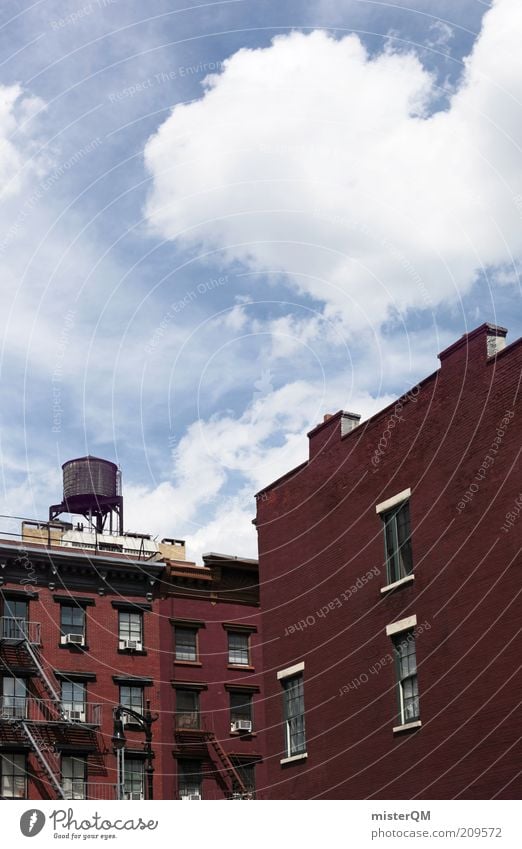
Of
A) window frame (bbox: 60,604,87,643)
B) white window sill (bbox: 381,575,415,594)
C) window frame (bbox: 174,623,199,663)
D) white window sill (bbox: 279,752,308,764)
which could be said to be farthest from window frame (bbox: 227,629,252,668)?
white window sill (bbox: 381,575,415,594)

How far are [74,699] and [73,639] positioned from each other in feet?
8.22

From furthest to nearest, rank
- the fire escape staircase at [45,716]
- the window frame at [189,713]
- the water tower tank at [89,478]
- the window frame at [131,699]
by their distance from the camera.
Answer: the water tower tank at [89,478] < the window frame at [189,713] < the window frame at [131,699] < the fire escape staircase at [45,716]

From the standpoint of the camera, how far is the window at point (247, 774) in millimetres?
51312

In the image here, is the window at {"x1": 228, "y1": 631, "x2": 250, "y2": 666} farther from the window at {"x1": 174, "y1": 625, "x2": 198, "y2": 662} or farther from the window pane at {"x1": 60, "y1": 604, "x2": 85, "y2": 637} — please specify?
the window pane at {"x1": 60, "y1": 604, "x2": 85, "y2": 637}

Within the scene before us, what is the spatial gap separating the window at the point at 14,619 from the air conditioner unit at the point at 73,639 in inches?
68.6

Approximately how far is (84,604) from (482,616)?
28.4 metres

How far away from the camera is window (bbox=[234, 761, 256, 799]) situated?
168ft

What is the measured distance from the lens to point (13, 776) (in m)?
47.2

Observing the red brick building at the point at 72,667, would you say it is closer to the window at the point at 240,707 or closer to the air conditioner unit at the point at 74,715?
the air conditioner unit at the point at 74,715

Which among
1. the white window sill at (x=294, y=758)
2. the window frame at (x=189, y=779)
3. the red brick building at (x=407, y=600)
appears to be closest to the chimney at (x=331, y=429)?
the red brick building at (x=407, y=600)

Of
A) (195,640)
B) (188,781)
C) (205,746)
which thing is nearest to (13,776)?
(188,781)

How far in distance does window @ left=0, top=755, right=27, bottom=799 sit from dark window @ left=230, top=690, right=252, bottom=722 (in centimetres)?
967

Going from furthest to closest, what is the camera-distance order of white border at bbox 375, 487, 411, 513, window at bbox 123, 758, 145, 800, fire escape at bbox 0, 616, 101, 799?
window at bbox 123, 758, 145, 800, fire escape at bbox 0, 616, 101, 799, white border at bbox 375, 487, 411, 513
